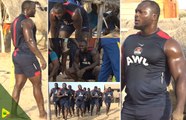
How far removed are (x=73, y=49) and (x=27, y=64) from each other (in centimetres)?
54

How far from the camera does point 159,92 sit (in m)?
3.03

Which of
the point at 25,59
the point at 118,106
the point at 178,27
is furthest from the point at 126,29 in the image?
the point at 25,59

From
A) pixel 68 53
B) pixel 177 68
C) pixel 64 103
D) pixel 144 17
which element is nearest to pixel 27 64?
pixel 68 53

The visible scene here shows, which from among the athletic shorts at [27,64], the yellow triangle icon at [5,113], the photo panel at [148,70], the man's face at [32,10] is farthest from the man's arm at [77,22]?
the yellow triangle icon at [5,113]

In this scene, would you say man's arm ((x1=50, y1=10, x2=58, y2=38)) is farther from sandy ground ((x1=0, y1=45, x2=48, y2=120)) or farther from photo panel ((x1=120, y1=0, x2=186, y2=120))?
photo panel ((x1=120, y1=0, x2=186, y2=120))

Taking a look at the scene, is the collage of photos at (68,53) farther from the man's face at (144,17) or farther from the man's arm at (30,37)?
the man's face at (144,17)

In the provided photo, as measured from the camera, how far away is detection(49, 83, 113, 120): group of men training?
13.6ft

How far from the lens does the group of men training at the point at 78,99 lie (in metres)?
4.16

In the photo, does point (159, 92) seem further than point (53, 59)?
No

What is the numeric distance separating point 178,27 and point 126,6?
61 centimetres

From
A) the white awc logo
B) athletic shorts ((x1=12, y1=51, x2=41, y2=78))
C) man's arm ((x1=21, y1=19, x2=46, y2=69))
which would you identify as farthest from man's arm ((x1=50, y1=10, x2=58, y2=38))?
the white awc logo

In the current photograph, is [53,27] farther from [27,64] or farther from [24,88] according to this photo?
[24,88]

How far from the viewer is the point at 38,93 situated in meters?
4.21

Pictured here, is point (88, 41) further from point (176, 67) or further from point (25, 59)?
point (176, 67)
